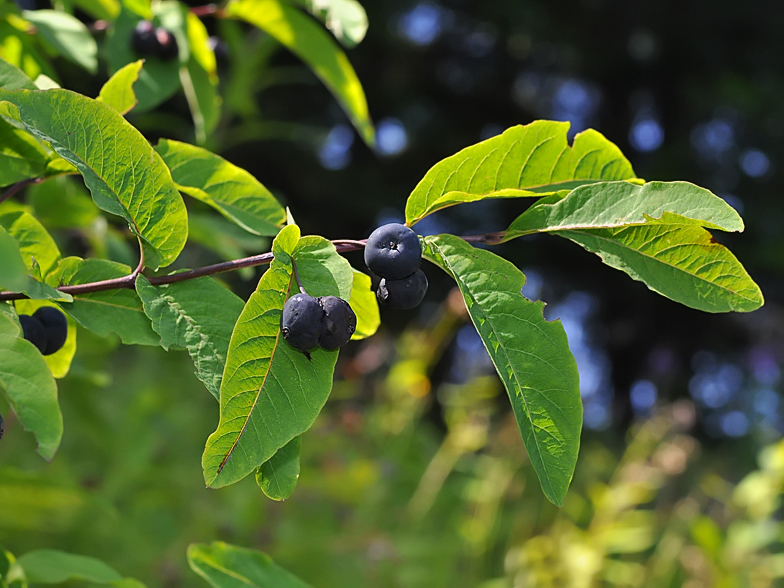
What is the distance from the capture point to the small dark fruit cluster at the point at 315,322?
1.39ft

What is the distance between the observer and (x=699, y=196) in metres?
0.44

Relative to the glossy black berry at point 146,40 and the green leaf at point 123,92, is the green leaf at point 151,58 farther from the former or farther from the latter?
the green leaf at point 123,92

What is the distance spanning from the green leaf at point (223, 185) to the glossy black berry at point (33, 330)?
0.51 feet

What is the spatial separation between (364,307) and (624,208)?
8.7 inches

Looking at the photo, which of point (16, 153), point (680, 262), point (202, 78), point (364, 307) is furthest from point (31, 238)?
point (680, 262)

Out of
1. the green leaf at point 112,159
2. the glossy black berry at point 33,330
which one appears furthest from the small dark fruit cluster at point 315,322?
the glossy black berry at point 33,330

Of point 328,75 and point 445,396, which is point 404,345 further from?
point 328,75

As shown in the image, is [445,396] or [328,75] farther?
[445,396]

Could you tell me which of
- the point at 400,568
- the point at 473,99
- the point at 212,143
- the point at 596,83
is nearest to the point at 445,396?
the point at 400,568

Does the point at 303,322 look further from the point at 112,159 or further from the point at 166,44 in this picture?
the point at 166,44

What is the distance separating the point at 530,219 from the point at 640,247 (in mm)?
79

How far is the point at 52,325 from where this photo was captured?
0.55 metres

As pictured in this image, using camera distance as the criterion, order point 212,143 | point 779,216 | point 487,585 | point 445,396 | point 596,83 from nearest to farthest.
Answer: point 212,143, point 487,585, point 445,396, point 779,216, point 596,83

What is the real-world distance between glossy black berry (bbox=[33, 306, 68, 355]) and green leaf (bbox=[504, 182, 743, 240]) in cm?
36
